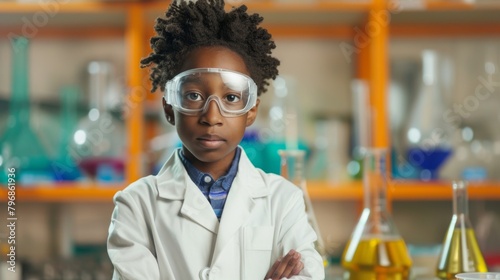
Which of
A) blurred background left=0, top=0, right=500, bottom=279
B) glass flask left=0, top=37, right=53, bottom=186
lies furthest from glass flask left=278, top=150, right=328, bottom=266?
glass flask left=0, top=37, right=53, bottom=186

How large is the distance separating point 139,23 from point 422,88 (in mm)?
773

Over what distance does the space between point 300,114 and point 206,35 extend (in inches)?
51.6

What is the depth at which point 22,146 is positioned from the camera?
1995mm

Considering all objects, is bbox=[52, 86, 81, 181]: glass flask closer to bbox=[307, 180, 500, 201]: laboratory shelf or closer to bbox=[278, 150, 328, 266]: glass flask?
bbox=[307, 180, 500, 201]: laboratory shelf

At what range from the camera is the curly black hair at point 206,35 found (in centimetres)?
90

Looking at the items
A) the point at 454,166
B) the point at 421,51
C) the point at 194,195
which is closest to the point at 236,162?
the point at 194,195

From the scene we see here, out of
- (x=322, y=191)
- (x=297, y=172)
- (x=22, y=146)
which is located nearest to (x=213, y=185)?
(x=297, y=172)

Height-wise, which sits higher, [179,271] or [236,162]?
[236,162]

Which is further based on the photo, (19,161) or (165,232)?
(19,161)

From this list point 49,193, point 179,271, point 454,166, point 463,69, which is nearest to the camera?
point 179,271

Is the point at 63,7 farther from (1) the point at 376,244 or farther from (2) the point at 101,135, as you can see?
(1) the point at 376,244

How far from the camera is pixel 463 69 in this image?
225 cm

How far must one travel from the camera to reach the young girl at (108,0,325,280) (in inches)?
34.2

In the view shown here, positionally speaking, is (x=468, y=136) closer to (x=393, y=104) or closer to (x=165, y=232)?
(x=393, y=104)
